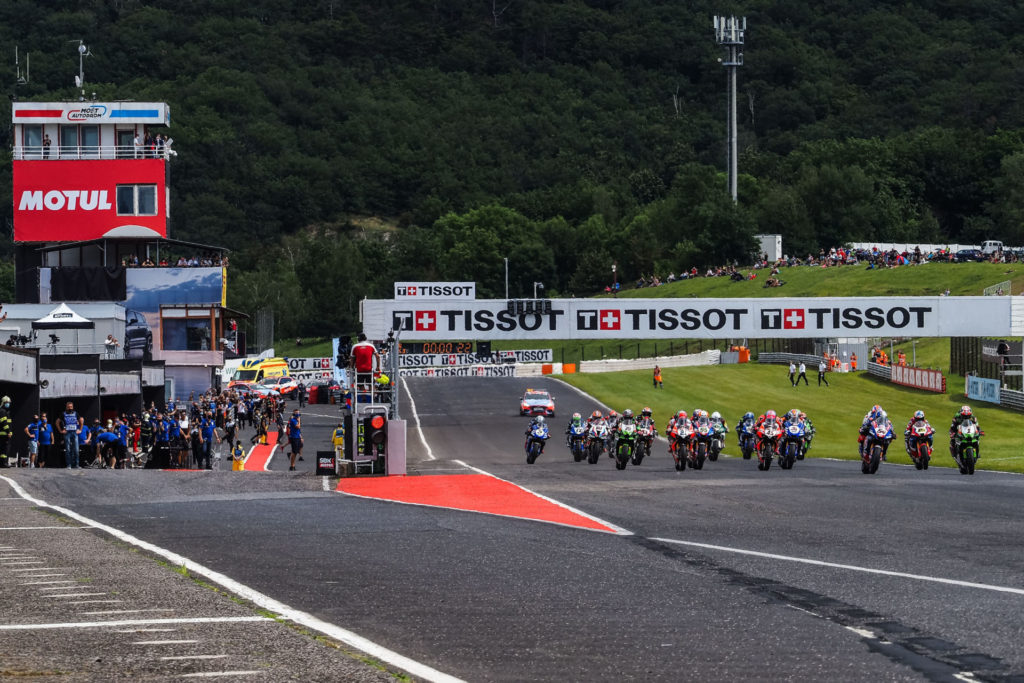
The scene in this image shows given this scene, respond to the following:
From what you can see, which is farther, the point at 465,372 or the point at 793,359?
the point at 465,372

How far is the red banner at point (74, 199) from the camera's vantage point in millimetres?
76188

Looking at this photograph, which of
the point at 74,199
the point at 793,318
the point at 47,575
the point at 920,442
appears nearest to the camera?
the point at 47,575

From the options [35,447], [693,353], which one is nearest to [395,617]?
[35,447]

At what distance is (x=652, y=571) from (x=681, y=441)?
19.0 meters

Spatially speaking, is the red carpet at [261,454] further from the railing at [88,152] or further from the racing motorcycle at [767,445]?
the railing at [88,152]

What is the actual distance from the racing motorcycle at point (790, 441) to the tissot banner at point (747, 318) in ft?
84.7

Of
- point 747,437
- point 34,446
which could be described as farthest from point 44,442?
point 747,437

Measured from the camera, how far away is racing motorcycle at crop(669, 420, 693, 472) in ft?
108

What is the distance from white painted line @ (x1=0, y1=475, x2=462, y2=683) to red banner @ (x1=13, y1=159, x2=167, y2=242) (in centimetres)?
6128

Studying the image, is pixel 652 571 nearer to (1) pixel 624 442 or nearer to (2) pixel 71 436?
(1) pixel 624 442

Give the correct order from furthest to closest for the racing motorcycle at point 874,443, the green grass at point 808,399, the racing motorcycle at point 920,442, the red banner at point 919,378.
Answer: the red banner at point 919,378, the green grass at point 808,399, the racing motorcycle at point 920,442, the racing motorcycle at point 874,443

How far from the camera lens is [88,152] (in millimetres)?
77062

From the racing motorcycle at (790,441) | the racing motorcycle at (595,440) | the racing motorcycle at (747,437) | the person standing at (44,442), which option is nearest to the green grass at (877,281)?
the racing motorcycle at (747,437)

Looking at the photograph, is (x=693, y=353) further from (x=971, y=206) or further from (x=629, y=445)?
(x=971, y=206)
